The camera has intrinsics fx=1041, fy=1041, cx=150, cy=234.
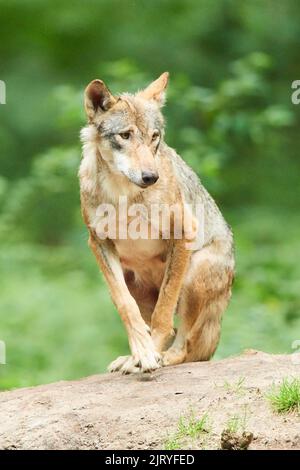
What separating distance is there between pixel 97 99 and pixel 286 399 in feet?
8.55

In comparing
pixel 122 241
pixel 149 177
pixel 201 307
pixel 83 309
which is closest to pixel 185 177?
pixel 122 241

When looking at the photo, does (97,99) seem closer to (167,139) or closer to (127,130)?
(127,130)

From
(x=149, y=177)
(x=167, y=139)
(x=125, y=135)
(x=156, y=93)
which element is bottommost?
(x=149, y=177)

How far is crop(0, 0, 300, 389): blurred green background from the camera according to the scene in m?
10.7

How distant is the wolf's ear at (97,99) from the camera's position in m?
7.27

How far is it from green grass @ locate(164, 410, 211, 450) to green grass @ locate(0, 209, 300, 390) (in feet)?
10.4

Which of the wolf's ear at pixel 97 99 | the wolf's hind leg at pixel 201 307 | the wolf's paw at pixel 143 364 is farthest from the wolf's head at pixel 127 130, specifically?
the wolf's paw at pixel 143 364

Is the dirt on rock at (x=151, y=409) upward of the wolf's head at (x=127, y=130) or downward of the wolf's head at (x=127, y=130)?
downward

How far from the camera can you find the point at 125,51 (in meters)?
15.5

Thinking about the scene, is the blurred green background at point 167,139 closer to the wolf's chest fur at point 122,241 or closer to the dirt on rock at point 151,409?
the wolf's chest fur at point 122,241

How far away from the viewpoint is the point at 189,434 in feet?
19.3

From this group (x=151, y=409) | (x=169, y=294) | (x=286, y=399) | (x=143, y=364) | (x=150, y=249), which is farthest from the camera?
(x=150, y=249)

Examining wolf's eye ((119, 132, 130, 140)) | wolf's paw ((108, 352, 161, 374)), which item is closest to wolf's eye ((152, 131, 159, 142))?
wolf's eye ((119, 132, 130, 140))

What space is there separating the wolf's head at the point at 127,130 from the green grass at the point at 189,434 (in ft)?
5.59
